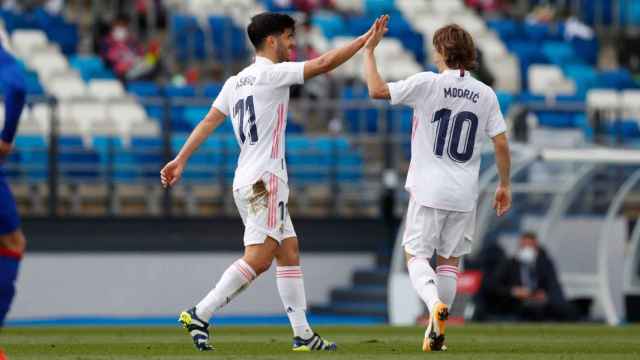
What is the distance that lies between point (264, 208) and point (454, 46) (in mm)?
1571

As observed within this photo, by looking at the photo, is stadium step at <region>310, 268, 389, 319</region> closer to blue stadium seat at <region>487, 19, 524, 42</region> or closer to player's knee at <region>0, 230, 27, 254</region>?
blue stadium seat at <region>487, 19, 524, 42</region>

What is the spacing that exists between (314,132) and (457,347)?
1251 centimetres

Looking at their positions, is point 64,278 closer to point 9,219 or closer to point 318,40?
point 318,40

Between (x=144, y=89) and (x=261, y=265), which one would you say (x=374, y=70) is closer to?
(x=261, y=265)

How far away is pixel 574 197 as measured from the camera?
21.5 m

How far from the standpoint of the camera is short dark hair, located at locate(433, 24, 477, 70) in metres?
10.4

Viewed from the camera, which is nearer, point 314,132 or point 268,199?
point 268,199

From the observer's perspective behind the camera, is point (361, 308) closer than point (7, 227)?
No

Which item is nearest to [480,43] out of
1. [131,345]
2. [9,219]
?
[131,345]

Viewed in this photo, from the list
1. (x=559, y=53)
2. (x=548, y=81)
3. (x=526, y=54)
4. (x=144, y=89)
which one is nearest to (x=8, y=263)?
(x=144, y=89)

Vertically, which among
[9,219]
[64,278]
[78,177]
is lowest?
[64,278]

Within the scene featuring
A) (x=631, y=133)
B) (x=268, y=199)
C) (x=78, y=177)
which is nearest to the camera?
(x=268, y=199)

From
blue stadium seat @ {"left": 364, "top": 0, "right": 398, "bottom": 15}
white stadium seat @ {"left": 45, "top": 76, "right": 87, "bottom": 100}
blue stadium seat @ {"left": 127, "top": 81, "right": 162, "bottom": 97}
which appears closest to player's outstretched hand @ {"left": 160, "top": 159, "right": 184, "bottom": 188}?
white stadium seat @ {"left": 45, "top": 76, "right": 87, "bottom": 100}

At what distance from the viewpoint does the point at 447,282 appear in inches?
416
